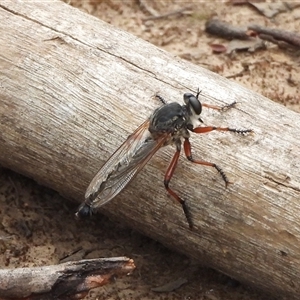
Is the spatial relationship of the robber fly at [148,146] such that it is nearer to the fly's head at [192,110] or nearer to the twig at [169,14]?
the fly's head at [192,110]

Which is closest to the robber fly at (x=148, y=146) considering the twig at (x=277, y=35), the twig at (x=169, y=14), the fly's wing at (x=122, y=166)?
the fly's wing at (x=122, y=166)

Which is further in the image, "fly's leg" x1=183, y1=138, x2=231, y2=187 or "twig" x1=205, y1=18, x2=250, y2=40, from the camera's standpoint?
"twig" x1=205, y1=18, x2=250, y2=40

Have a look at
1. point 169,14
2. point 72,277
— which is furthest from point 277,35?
point 72,277

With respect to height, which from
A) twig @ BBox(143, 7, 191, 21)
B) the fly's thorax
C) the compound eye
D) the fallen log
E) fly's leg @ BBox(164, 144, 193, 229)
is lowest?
the fallen log

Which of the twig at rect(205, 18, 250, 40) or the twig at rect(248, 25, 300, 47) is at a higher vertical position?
the twig at rect(248, 25, 300, 47)

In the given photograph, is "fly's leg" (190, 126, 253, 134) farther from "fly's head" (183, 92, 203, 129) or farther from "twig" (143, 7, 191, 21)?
"twig" (143, 7, 191, 21)

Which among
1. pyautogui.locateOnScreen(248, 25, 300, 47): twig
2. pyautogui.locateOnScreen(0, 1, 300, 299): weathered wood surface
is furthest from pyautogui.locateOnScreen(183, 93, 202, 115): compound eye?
pyautogui.locateOnScreen(248, 25, 300, 47): twig

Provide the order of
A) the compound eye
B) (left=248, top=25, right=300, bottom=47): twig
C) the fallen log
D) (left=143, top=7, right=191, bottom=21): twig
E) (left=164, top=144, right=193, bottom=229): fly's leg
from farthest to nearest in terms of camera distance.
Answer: (left=143, top=7, right=191, bottom=21): twig → (left=248, top=25, right=300, bottom=47): twig → the compound eye → (left=164, top=144, right=193, bottom=229): fly's leg → the fallen log
